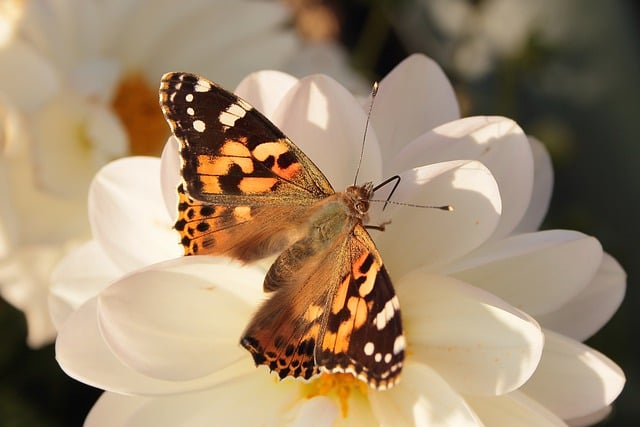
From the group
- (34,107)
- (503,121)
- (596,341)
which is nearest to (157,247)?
(34,107)

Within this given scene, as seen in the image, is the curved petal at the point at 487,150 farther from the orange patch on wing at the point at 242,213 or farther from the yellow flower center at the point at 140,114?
the yellow flower center at the point at 140,114

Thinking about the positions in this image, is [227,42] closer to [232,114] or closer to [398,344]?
[232,114]

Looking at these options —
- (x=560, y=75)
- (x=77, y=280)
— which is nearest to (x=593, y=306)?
(x=77, y=280)

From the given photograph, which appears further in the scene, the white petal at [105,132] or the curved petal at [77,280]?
the white petal at [105,132]

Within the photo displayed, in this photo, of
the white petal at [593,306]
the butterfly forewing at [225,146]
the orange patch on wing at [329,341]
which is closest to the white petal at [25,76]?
the butterfly forewing at [225,146]

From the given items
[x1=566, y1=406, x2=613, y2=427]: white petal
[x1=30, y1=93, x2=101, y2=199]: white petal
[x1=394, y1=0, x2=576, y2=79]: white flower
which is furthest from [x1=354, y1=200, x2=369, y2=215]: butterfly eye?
[x1=394, y1=0, x2=576, y2=79]: white flower

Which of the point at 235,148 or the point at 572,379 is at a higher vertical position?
the point at 235,148
